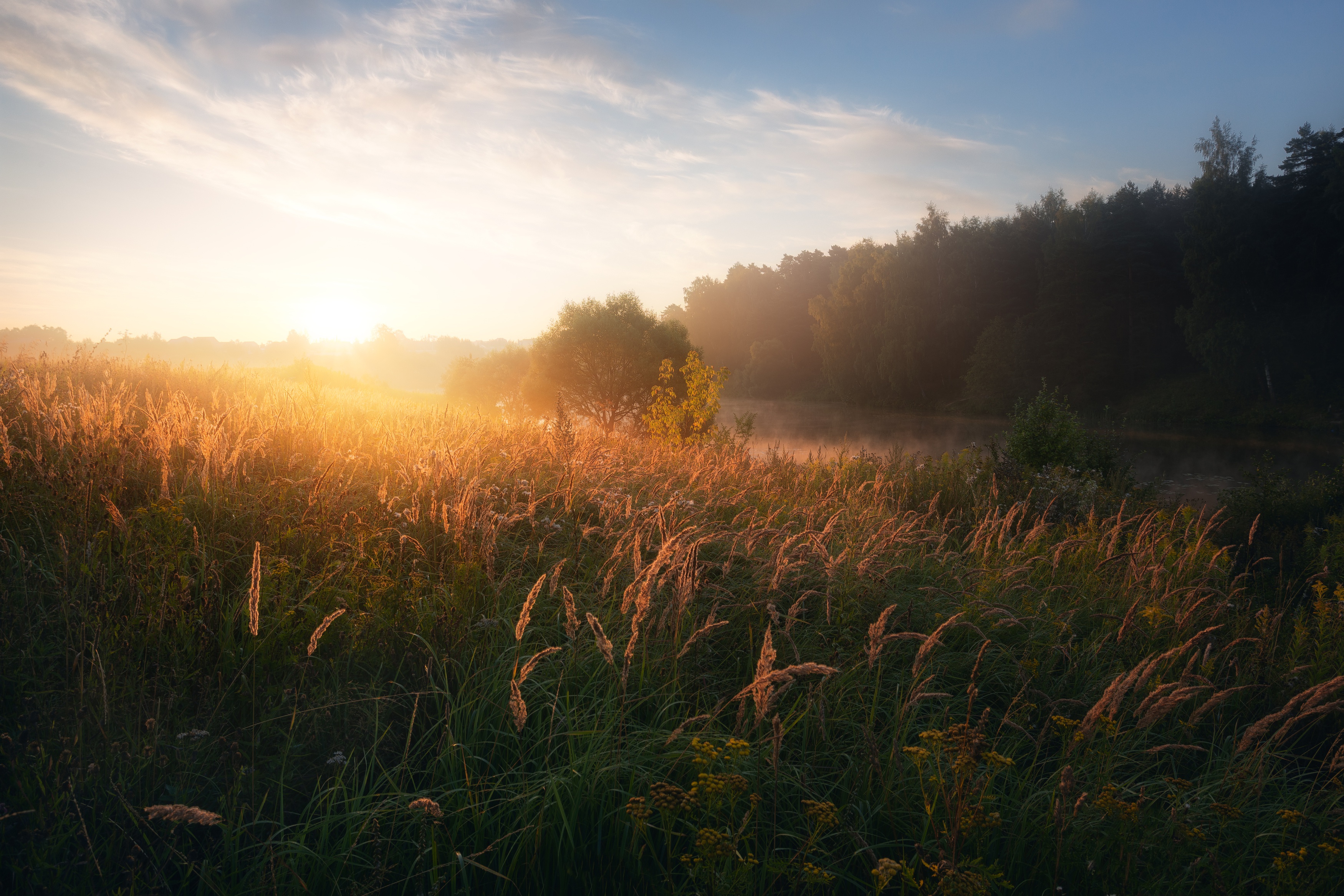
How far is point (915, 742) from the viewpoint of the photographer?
8.76ft

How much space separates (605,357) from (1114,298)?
4194cm

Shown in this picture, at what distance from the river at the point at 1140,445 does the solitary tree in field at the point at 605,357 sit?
5.81 metres

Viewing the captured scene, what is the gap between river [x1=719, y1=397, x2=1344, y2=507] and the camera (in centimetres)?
2220

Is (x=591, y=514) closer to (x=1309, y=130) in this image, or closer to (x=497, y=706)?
(x=497, y=706)

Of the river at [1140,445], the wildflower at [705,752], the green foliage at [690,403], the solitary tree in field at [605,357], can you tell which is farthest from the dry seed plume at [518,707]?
the solitary tree in field at [605,357]

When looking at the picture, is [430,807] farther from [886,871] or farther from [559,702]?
[886,871]

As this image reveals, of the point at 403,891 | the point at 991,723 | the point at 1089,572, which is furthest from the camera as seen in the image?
the point at 1089,572

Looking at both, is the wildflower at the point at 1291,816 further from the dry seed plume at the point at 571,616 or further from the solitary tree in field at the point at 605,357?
the solitary tree in field at the point at 605,357

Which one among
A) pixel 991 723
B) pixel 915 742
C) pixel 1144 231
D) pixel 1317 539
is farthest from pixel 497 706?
pixel 1144 231

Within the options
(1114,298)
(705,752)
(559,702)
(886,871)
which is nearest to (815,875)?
(886,871)

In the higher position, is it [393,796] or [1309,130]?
[1309,130]

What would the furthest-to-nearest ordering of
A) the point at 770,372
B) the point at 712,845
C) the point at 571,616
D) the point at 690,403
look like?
A: 1. the point at 770,372
2. the point at 690,403
3. the point at 571,616
4. the point at 712,845

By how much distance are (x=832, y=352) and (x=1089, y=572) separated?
170ft

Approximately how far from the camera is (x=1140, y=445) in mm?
31344
